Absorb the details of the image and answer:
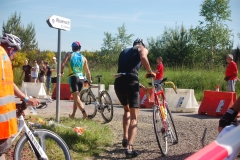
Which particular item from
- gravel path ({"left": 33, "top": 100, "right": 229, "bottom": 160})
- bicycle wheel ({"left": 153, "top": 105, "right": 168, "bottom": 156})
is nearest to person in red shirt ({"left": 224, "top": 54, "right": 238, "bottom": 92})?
gravel path ({"left": 33, "top": 100, "right": 229, "bottom": 160})

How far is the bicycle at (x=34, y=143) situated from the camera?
3.84m

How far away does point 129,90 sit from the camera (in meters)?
5.84

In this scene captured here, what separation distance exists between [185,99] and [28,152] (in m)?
8.98

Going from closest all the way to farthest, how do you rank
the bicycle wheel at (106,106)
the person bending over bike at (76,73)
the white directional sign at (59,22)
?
the white directional sign at (59,22) → the person bending over bike at (76,73) → the bicycle wheel at (106,106)

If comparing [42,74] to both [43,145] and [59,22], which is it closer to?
[59,22]

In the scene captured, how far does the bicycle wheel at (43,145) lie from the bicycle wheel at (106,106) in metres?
4.72

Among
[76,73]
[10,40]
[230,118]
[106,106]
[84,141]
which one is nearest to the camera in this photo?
[10,40]

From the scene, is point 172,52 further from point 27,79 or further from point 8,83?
point 8,83

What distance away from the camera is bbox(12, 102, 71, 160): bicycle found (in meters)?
3.84

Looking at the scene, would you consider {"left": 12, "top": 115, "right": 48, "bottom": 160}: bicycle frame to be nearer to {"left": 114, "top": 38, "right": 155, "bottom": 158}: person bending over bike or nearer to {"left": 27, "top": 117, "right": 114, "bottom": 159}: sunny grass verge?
{"left": 27, "top": 117, "right": 114, "bottom": 159}: sunny grass verge

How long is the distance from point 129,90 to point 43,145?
2179 mm

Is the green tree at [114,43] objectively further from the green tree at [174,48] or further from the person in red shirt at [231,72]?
the person in red shirt at [231,72]

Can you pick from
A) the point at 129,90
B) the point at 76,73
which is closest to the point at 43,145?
the point at 129,90

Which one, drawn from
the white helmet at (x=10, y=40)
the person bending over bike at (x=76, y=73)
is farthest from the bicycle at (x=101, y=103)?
the white helmet at (x=10, y=40)
